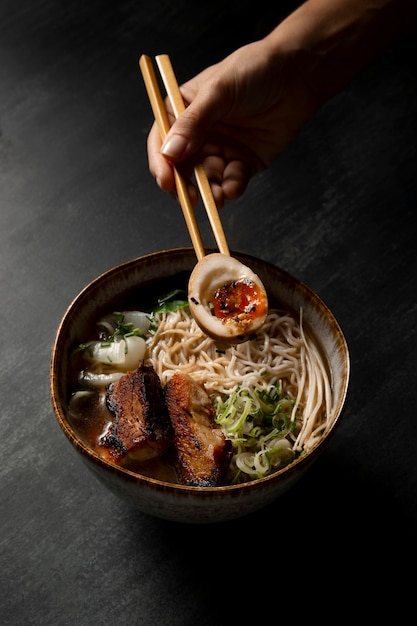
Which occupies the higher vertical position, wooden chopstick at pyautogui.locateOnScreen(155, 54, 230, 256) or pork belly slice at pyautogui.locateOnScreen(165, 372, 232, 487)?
wooden chopstick at pyautogui.locateOnScreen(155, 54, 230, 256)

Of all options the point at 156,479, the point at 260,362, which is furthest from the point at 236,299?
the point at 156,479

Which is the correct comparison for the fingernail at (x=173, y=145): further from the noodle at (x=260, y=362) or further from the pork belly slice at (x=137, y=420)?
the pork belly slice at (x=137, y=420)

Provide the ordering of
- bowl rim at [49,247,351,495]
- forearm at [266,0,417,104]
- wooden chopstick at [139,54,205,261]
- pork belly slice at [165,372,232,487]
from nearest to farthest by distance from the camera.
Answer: bowl rim at [49,247,351,495] → pork belly slice at [165,372,232,487] → wooden chopstick at [139,54,205,261] → forearm at [266,0,417,104]

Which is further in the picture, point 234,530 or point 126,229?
point 126,229

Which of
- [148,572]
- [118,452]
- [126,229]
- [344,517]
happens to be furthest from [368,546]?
[126,229]

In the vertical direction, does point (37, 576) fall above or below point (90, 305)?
below

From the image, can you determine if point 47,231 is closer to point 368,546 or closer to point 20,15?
point 20,15

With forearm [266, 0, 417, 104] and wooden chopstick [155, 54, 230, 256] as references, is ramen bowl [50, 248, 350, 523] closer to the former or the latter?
wooden chopstick [155, 54, 230, 256]

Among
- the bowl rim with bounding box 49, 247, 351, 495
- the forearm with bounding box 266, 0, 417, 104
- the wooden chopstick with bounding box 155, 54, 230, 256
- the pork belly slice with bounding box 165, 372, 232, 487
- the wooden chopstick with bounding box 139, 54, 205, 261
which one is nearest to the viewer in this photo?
the bowl rim with bounding box 49, 247, 351, 495

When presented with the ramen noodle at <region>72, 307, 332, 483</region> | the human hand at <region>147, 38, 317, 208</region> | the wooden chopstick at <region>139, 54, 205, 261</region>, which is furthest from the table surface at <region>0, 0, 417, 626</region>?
the wooden chopstick at <region>139, 54, 205, 261</region>
